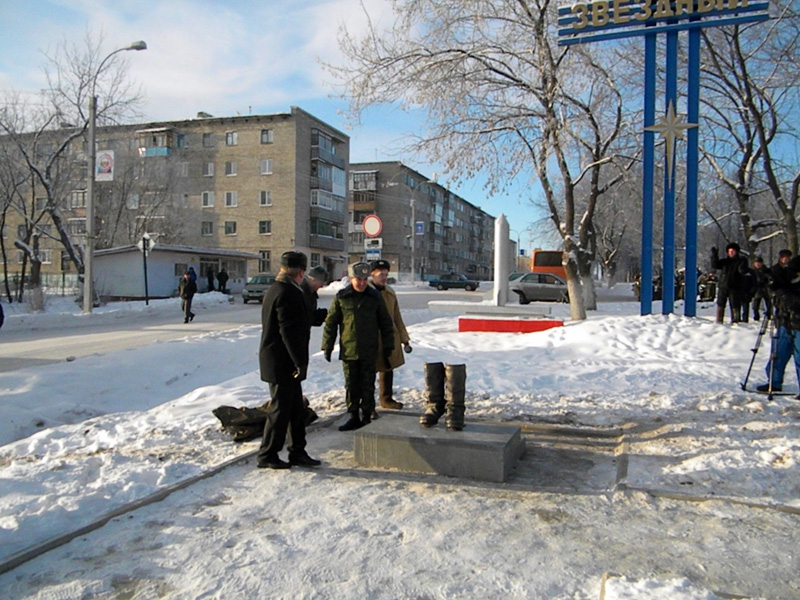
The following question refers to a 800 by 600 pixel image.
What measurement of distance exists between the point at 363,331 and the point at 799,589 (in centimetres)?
431

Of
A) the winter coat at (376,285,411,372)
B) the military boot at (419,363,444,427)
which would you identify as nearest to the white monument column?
the winter coat at (376,285,411,372)

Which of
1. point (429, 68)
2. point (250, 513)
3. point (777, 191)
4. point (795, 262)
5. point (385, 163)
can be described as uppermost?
point (385, 163)

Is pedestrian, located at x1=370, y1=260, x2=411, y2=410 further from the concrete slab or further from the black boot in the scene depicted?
the concrete slab

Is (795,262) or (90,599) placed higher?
(795,262)

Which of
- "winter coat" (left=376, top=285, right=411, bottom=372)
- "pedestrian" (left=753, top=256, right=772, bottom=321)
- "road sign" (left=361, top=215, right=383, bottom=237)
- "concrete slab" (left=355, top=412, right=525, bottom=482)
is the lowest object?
"concrete slab" (left=355, top=412, right=525, bottom=482)

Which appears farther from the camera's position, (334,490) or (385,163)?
(385,163)

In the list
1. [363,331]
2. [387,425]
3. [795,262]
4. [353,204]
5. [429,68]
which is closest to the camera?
[387,425]

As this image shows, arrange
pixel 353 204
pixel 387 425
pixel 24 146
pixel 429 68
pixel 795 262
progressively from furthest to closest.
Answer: pixel 353 204
pixel 24 146
pixel 429 68
pixel 795 262
pixel 387 425

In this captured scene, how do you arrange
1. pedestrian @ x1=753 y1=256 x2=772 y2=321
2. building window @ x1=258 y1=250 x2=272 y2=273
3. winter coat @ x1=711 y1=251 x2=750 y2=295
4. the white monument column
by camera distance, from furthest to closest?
building window @ x1=258 y1=250 x2=272 y2=273 → the white monument column → winter coat @ x1=711 y1=251 x2=750 y2=295 → pedestrian @ x1=753 y1=256 x2=772 y2=321

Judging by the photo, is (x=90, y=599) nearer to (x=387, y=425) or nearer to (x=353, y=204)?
(x=387, y=425)

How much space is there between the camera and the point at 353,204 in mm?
76750

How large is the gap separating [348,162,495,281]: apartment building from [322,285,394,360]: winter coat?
178ft

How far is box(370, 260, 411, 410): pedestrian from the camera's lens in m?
7.16

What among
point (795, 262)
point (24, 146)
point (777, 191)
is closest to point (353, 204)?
point (24, 146)
